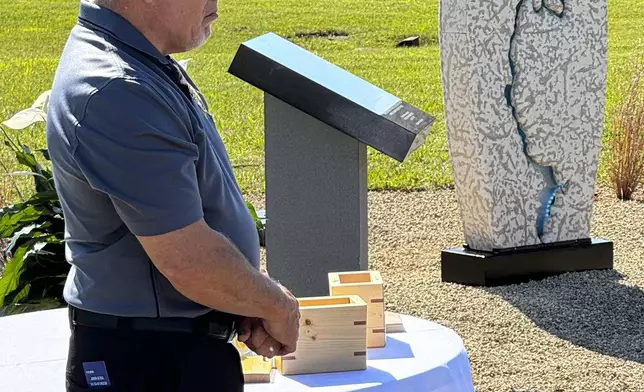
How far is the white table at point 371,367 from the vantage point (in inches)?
109

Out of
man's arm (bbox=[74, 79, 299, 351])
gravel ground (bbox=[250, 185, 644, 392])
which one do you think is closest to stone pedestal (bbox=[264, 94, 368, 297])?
gravel ground (bbox=[250, 185, 644, 392])

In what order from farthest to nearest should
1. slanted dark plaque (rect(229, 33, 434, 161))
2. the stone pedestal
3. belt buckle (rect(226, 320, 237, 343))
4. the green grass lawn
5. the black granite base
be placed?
the green grass lawn, the black granite base, the stone pedestal, slanted dark plaque (rect(229, 33, 434, 161)), belt buckle (rect(226, 320, 237, 343))

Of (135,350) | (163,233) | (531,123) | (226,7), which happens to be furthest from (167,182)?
(226,7)

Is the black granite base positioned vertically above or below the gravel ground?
above

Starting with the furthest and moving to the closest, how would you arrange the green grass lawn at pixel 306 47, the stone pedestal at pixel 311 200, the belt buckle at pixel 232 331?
the green grass lawn at pixel 306 47, the stone pedestal at pixel 311 200, the belt buckle at pixel 232 331

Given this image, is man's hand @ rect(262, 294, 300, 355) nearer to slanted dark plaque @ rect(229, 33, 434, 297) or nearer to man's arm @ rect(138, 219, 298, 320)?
man's arm @ rect(138, 219, 298, 320)

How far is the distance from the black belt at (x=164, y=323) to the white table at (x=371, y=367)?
1.91 feet

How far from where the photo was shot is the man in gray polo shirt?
1.96 meters

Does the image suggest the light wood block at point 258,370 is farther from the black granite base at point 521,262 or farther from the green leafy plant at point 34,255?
the black granite base at point 521,262

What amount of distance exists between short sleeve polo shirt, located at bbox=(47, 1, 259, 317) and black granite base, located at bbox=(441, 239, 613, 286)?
389cm

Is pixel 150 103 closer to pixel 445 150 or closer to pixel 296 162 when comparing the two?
pixel 296 162

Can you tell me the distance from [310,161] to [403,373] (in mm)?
1920

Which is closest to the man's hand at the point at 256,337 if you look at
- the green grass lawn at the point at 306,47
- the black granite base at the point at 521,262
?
the black granite base at the point at 521,262

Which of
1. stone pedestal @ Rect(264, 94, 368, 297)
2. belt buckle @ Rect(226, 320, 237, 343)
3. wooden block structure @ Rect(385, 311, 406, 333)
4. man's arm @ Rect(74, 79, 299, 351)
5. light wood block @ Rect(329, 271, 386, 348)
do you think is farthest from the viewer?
stone pedestal @ Rect(264, 94, 368, 297)
